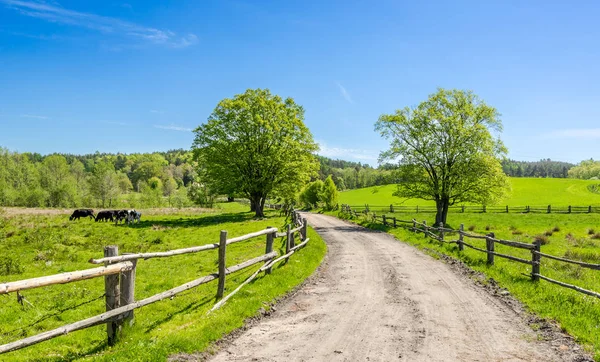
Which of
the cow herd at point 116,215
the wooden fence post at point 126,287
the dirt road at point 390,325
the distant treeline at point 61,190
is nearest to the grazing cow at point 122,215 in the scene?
the cow herd at point 116,215

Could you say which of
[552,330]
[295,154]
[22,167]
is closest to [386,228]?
[295,154]

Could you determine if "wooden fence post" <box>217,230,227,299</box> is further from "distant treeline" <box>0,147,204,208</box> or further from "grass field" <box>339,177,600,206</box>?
"distant treeline" <box>0,147,204,208</box>

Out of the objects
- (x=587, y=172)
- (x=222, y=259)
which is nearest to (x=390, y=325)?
(x=222, y=259)

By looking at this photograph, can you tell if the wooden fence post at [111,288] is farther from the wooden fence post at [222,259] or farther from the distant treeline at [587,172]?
the distant treeline at [587,172]

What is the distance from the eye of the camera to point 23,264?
591 inches

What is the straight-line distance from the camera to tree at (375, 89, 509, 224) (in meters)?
32.1

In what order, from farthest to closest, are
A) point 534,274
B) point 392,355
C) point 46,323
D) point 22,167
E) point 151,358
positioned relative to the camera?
point 22,167 → point 534,274 → point 46,323 → point 392,355 → point 151,358

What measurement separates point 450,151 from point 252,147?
775 inches

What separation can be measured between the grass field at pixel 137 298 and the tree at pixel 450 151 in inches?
722

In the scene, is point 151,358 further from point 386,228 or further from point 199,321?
point 386,228

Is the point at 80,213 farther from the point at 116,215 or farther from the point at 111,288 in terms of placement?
the point at 111,288

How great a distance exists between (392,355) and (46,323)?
8.23 meters

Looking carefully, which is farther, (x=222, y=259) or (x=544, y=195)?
(x=544, y=195)

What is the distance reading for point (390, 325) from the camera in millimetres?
8023
